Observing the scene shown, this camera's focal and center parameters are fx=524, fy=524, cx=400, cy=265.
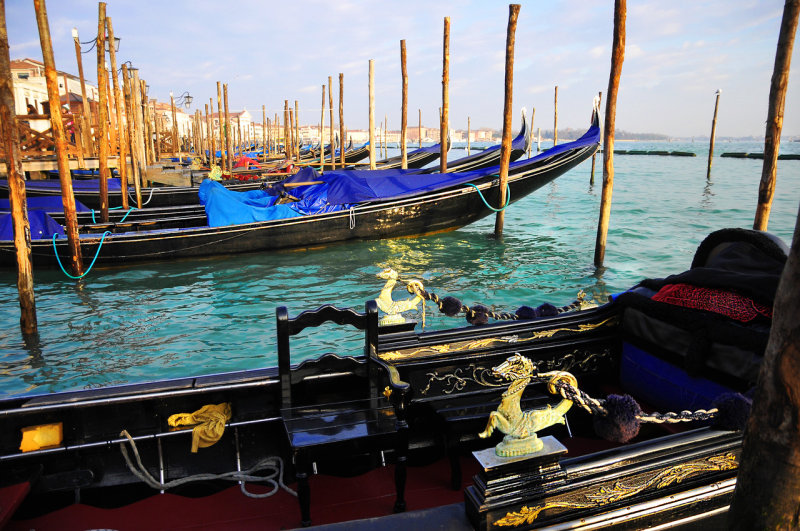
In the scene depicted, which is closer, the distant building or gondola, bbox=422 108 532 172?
gondola, bbox=422 108 532 172

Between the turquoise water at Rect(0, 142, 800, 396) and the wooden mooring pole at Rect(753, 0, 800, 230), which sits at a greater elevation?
the wooden mooring pole at Rect(753, 0, 800, 230)

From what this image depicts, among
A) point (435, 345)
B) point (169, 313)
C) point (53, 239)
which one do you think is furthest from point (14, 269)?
point (435, 345)

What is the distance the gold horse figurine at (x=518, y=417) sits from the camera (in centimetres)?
144

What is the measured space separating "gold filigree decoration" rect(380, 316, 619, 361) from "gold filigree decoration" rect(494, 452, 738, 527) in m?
1.06

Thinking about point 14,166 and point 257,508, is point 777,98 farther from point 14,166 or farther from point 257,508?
point 14,166

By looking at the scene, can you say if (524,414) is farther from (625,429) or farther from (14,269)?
(14,269)

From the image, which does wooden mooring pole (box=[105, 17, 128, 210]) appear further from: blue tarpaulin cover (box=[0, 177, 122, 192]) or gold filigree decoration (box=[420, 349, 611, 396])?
gold filigree decoration (box=[420, 349, 611, 396])

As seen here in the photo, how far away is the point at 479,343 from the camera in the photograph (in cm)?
254

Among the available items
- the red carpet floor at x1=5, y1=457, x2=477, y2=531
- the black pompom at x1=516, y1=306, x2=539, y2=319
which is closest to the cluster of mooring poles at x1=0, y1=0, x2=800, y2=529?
the red carpet floor at x1=5, y1=457, x2=477, y2=531

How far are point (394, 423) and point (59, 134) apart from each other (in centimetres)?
642

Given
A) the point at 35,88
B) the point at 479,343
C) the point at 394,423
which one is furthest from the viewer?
the point at 35,88

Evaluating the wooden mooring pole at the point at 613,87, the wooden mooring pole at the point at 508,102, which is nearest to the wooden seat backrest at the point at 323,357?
the wooden mooring pole at the point at 613,87

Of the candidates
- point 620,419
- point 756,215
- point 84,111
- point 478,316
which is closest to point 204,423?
point 478,316

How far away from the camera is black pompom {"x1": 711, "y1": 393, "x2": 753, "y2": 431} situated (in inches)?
65.2
